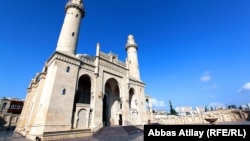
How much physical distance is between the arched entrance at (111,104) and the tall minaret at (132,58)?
6267 mm

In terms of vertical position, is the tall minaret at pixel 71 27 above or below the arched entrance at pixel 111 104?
above

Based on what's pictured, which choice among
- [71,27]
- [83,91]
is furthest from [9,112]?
[71,27]

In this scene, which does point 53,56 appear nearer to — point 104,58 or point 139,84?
point 104,58

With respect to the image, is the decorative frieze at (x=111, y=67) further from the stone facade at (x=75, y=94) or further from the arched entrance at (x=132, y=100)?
the arched entrance at (x=132, y=100)

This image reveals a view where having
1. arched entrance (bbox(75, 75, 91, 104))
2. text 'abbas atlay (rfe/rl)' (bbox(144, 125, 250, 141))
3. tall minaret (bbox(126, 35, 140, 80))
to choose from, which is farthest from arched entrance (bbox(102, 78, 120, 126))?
text 'abbas atlay (rfe/rl)' (bbox(144, 125, 250, 141))

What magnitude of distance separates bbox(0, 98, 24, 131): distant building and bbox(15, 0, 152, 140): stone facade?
19.2 m

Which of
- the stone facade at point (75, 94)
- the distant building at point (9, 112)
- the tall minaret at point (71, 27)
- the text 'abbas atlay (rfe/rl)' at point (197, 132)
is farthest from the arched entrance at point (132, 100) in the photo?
the distant building at point (9, 112)

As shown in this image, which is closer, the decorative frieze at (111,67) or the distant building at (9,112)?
the decorative frieze at (111,67)

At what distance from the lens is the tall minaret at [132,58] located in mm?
30625

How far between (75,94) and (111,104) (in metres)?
9.47

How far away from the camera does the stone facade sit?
46.1ft

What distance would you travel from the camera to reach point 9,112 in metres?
37.2

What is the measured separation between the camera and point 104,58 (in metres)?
22.7

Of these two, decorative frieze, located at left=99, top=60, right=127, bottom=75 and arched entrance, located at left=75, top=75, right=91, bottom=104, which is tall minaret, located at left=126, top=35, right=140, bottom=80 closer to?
decorative frieze, located at left=99, top=60, right=127, bottom=75
